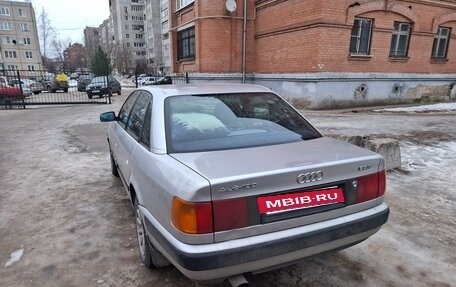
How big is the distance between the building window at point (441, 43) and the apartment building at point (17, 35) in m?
69.7

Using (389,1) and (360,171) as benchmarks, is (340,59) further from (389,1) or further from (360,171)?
(360,171)

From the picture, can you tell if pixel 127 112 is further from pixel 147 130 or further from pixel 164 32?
pixel 164 32

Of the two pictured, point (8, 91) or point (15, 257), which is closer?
point (15, 257)

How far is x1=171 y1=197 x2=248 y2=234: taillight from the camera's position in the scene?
185cm

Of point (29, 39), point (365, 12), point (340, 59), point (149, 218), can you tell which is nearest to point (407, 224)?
point (149, 218)

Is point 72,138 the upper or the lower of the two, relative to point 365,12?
lower

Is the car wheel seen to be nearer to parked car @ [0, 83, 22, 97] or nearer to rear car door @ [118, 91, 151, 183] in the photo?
rear car door @ [118, 91, 151, 183]

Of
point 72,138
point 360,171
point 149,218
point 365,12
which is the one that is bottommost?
point 72,138

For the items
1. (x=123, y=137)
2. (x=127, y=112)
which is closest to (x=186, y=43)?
(x=127, y=112)

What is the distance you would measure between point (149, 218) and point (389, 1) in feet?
45.8

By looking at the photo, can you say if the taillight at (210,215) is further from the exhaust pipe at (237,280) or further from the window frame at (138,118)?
the window frame at (138,118)

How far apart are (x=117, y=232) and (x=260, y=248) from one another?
6.63 ft

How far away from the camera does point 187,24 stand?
17.2 metres

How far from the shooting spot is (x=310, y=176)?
2.06 meters
